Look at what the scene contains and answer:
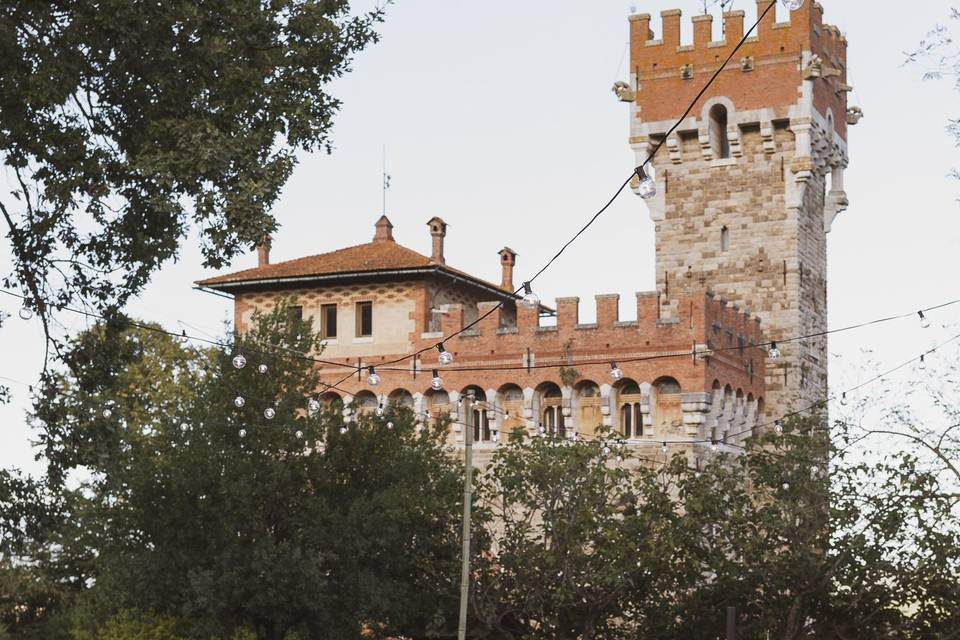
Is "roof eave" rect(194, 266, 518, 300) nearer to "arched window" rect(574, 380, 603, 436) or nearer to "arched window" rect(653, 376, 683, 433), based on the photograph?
"arched window" rect(574, 380, 603, 436)

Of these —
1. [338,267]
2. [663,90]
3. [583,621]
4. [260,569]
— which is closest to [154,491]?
[260,569]

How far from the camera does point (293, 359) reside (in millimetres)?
29312

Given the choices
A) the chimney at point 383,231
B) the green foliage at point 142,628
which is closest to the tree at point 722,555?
the green foliage at point 142,628

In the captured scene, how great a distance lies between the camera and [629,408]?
3569 cm

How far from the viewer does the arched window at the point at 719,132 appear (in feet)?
125

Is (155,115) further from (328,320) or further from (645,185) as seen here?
(328,320)

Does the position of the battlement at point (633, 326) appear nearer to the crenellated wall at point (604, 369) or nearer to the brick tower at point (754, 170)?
the crenellated wall at point (604, 369)

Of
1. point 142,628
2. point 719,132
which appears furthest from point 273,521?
point 719,132

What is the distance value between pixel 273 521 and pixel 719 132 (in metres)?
16.3

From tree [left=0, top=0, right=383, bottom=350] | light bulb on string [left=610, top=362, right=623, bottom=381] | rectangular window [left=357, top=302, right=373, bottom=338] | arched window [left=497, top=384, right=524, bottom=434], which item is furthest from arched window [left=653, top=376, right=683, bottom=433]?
tree [left=0, top=0, right=383, bottom=350]

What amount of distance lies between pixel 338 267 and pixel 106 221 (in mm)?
23129

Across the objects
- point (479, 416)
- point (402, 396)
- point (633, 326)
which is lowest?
point (479, 416)

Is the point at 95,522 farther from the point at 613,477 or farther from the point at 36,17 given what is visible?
the point at 36,17

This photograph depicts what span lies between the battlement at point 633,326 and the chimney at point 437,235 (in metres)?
2.45
